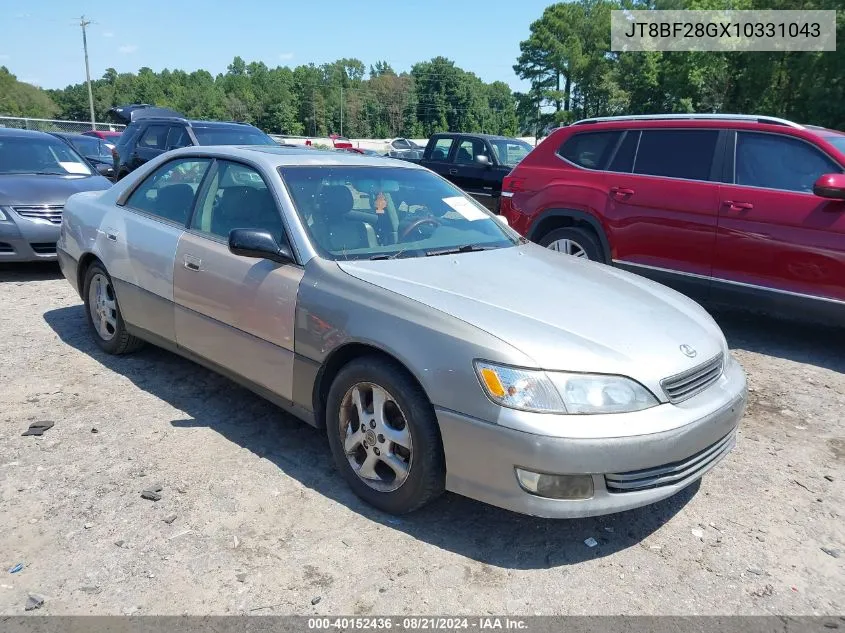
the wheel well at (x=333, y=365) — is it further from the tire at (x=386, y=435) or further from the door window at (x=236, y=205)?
the door window at (x=236, y=205)

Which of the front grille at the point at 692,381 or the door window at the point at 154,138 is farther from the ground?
the door window at the point at 154,138

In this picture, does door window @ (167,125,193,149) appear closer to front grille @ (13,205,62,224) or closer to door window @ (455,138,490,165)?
front grille @ (13,205,62,224)

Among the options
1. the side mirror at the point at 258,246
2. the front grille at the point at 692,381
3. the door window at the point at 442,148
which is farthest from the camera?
the door window at the point at 442,148

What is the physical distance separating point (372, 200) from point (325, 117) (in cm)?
10812

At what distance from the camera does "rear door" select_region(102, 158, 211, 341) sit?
4117 mm

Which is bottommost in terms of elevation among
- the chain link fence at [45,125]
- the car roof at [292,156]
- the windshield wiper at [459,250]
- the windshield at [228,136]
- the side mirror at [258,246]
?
the windshield wiper at [459,250]

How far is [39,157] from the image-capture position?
26.7 ft

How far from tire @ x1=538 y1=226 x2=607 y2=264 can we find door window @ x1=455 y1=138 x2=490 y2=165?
6.33m

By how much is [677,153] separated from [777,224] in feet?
3.92

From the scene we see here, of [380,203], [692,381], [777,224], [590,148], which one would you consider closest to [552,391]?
[692,381]

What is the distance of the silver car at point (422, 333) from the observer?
8.42 ft

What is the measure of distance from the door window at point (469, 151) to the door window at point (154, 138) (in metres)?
5.37

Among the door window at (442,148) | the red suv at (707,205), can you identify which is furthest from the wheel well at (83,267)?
the door window at (442,148)

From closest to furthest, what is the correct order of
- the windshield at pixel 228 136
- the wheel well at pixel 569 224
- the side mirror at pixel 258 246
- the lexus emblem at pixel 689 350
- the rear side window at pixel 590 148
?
1. the lexus emblem at pixel 689 350
2. the side mirror at pixel 258 246
3. the wheel well at pixel 569 224
4. the rear side window at pixel 590 148
5. the windshield at pixel 228 136
